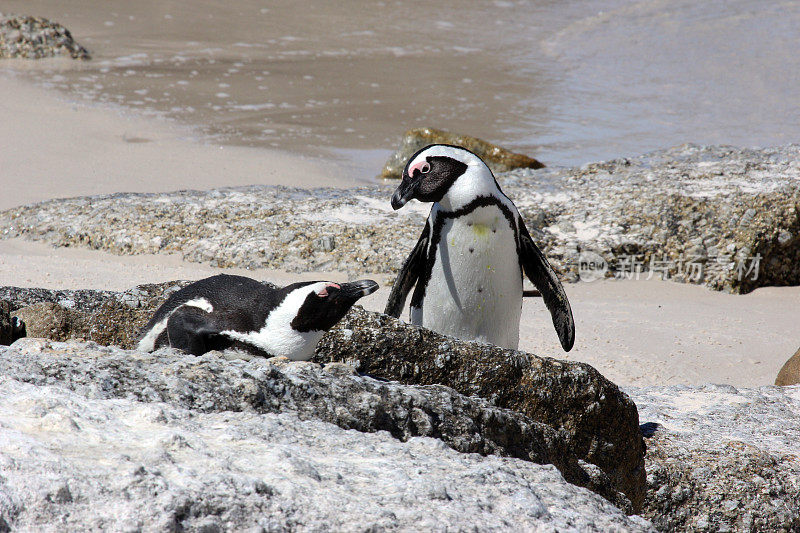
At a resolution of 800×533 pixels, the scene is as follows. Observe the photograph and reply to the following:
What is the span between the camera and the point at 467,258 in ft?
12.9

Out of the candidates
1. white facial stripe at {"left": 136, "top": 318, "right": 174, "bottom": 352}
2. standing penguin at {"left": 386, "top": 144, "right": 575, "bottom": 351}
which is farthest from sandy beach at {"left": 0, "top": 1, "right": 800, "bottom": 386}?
white facial stripe at {"left": 136, "top": 318, "right": 174, "bottom": 352}

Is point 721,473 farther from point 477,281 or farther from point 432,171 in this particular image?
point 432,171

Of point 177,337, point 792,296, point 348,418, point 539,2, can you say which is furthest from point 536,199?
point 539,2

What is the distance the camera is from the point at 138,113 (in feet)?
36.7

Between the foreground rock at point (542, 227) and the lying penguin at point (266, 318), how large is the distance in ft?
11.2

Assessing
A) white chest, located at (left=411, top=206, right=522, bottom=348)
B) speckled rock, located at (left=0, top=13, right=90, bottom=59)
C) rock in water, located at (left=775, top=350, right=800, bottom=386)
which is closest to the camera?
white chest, located at (left=411, top=206, right=522, bottom=348)

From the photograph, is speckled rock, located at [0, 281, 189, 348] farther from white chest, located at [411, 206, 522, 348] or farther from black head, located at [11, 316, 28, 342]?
white chest, located at [411, 206, 522, 348]

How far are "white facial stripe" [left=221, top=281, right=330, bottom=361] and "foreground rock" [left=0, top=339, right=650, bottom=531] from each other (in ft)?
1.04

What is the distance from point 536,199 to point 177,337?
500cm

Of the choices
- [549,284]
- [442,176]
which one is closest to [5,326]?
[442,176]

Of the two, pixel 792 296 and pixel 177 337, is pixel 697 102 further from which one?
pixel 177 337

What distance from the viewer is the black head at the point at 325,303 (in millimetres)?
2512

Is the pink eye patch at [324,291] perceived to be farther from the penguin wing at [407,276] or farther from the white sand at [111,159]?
the white sand at [111,159]

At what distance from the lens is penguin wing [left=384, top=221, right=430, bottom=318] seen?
13.9 feet
